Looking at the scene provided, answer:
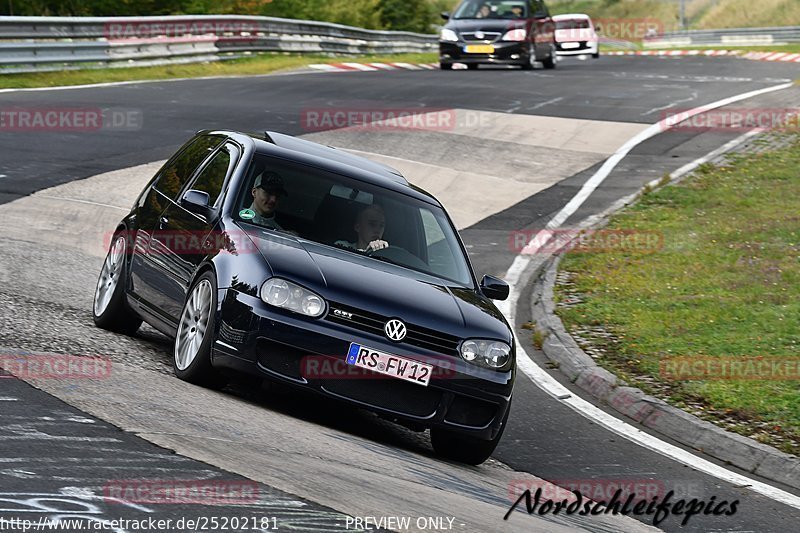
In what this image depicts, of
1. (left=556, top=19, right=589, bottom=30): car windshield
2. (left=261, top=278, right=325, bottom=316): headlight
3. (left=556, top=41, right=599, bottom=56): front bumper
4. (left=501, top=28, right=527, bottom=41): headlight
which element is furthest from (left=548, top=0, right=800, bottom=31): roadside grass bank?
(left=261, top=278, right=325, bottom=316): headlight

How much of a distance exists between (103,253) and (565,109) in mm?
13916

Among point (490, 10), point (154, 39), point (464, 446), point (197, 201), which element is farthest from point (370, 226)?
point (490, 10)

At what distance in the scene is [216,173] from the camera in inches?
334

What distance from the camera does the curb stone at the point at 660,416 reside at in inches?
309

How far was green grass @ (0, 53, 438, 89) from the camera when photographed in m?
25.0

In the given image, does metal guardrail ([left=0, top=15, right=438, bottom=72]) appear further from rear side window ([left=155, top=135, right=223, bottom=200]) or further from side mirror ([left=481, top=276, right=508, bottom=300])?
side mirror ([left=481, top=276, right=508, bottom=300])

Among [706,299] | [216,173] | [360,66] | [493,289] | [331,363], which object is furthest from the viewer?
[360,66]

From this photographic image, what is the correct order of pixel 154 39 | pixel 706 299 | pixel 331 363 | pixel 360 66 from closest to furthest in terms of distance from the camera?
pixel 331 363 → pixel 706 299 → pixel 154 39 → pixel 360 66

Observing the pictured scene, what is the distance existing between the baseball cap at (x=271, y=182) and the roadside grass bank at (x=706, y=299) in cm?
318

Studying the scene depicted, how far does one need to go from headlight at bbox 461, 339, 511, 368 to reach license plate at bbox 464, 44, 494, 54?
25733mm

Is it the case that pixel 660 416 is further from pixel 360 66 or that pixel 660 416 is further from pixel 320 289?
pixel 360 66

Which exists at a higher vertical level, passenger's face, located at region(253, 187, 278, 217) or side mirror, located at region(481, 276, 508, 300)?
passenger's face, located at region(253, 187, 278, 217)

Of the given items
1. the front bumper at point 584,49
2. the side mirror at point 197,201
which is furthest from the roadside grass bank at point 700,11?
the side mirror at point 197,201

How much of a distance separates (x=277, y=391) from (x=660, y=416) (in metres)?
3.07
